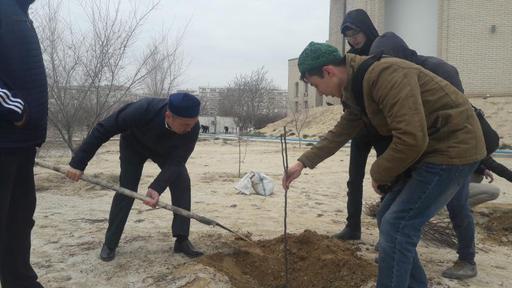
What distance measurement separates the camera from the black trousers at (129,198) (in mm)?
3441

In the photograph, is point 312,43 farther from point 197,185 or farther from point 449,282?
point 197,185

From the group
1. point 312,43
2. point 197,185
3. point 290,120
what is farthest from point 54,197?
point 290,120

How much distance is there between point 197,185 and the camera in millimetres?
7301

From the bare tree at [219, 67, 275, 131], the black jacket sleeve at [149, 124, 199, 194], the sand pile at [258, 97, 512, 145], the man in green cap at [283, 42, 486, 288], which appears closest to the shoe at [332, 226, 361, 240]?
the black jacket sleeve at [149, 124, 199, 194]

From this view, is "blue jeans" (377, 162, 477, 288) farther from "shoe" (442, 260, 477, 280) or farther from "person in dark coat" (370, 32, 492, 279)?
"shoe" (442, 260, 477, 280)

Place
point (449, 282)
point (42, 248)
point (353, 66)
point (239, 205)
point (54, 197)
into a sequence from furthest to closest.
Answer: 1. point (54, 197)
2. point (239, 205)
3. point (42, 248)
4. point (449, 282)
5. point (353, 66)

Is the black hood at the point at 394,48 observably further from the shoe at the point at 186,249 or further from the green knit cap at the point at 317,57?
the shoe at the point at 186,249

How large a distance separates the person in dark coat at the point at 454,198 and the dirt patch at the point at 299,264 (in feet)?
2.03

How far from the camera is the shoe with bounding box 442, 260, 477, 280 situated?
121 inches

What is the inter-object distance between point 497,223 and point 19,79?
4.56 metres

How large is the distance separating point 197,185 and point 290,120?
22661 millimetres

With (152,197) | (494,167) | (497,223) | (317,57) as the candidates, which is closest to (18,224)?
(152,197)

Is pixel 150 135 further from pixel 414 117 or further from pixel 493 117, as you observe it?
pixel 493 117

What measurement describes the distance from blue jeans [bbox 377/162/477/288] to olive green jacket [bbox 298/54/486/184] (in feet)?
0.22
